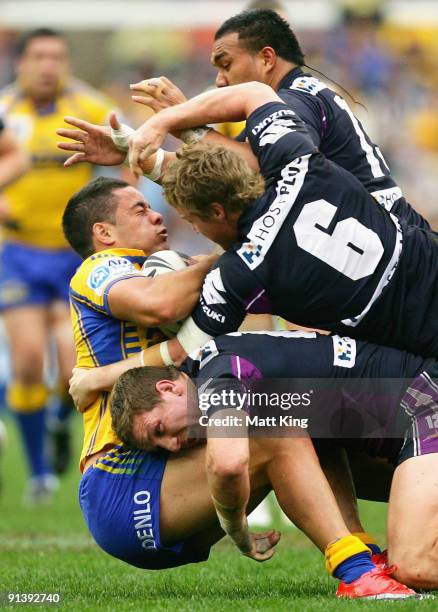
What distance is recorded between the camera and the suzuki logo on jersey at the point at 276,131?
440 cm

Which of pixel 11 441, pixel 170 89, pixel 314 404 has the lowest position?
pixel 11 441

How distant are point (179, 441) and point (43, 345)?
5.39 meters

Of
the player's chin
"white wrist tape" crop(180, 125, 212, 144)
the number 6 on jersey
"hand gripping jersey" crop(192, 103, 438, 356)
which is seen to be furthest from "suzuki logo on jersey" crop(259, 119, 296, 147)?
the player's chin

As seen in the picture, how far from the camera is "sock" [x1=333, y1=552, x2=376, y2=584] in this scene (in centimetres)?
422

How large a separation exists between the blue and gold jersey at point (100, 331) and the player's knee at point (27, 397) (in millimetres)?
4773

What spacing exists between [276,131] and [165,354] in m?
Answer: 0.99

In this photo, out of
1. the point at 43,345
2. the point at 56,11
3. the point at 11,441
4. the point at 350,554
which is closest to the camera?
the point at 350,554

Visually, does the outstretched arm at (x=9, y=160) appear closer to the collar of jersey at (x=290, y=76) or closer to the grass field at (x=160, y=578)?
the grass field at (x=160, y=578)

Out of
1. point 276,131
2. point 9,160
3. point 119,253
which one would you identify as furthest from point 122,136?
point 9,160

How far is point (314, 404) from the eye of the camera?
4.50 metres

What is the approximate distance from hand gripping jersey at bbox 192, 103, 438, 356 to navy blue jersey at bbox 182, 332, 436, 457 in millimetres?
94

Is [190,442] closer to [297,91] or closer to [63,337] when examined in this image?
[297,91]

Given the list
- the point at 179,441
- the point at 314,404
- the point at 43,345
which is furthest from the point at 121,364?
the point at 43,345

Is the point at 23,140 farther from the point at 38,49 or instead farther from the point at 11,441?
the point at 11,441
